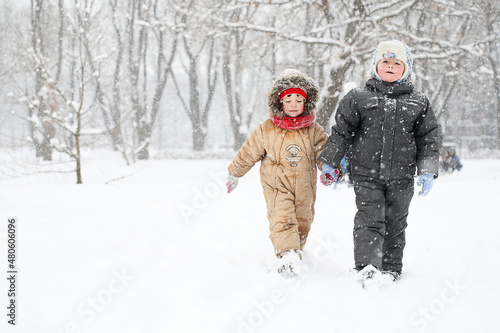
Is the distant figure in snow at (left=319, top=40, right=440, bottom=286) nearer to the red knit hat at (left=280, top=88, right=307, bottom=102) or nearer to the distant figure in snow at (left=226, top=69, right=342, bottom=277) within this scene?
the distant figure in snow at (left=226, top=69, right=342, bottom=277)

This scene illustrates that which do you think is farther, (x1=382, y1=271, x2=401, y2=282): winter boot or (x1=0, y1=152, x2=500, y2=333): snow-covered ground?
(x1=382, y1=271, x2=401, y2=282): winter boot

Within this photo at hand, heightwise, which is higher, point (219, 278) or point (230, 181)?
point (230, 181)

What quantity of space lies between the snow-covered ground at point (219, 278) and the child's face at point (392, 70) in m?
1.38

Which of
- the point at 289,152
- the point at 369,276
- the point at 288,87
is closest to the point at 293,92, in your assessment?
the point at 288,87

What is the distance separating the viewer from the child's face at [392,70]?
2557 millimetres

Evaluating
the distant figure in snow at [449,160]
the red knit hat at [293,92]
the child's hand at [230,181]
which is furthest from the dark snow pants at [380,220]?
the distant figure in snow at [449,160]

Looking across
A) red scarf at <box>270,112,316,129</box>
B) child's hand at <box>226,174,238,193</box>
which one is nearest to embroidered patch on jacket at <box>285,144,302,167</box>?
red scarf at <box>270,112,316,129</box>

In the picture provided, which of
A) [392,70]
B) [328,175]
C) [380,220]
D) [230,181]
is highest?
[392,70]

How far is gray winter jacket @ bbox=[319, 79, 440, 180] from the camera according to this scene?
8.18ft

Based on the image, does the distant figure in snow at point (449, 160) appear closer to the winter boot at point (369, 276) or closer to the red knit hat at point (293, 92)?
the red knit hat at point (293, 92)

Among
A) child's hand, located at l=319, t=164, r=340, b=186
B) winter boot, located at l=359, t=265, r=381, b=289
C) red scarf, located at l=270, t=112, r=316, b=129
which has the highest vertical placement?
red scarf, located at l=270, t=112, r=316, b=129

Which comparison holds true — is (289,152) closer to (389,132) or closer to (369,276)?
(389,132)

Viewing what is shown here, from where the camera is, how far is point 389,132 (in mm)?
2496

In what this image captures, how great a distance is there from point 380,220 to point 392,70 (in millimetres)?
1026
